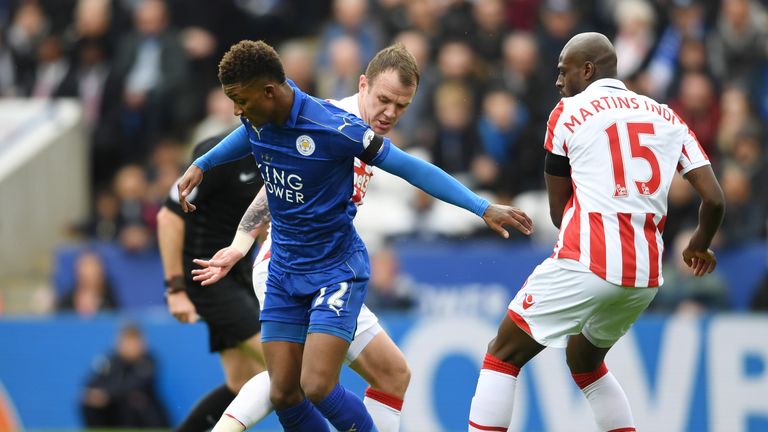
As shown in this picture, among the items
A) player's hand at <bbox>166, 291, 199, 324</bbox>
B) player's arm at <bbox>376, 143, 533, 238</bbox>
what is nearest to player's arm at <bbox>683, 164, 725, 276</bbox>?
player's arm at <bbox>376, 143, 533, 238</bbox>

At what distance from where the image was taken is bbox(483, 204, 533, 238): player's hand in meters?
5.79

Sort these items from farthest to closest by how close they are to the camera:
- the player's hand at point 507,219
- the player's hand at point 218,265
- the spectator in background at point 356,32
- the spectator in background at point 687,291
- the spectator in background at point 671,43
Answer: the spectator in background at point 356,32, the spectator in background at point 671,43, the spectator in background at point 687,291, the player's hand at point 218,265, the player's hand at point 507,219

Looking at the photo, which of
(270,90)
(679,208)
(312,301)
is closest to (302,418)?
(312,301)

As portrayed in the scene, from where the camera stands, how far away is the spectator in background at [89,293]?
1300 cm

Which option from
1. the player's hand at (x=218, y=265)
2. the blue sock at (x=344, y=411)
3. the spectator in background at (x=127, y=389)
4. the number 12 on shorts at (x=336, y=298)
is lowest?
the spectator in background at (x=127, y=389)

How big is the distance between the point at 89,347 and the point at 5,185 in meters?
3.64

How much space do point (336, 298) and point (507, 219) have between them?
0.97 meters

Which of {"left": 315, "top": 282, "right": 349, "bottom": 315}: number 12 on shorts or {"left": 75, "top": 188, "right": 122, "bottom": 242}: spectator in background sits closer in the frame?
{"left": 315, "top": 282, "right": 349, "bottom": 315}: number 12 on shorts

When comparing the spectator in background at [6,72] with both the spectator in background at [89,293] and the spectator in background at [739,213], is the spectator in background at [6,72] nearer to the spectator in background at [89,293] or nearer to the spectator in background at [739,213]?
the spectator in background at [89,293]

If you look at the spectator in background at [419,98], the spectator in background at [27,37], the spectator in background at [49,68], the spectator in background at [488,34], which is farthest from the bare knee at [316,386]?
the spectator in background at [27,37]

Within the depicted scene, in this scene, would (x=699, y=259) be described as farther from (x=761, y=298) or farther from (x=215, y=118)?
(x=215, y=118)

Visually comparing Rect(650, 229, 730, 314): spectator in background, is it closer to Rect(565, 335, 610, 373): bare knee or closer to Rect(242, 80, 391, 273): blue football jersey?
Rect(565, 335, 610, 373): bare knee

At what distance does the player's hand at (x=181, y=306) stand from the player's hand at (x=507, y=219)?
7.93 ft

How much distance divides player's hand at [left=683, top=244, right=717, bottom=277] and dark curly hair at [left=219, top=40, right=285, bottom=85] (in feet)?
7.45
